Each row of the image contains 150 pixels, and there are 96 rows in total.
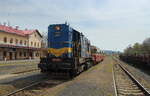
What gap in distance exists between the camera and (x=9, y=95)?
10.1 m

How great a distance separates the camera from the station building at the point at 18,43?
53625mm

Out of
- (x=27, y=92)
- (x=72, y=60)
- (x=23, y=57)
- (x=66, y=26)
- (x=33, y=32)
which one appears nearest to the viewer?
(x=27, y=92)

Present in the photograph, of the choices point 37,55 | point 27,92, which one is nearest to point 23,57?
point 37,55

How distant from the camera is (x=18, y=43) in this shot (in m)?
62.4

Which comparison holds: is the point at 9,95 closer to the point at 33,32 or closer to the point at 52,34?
the point at 52,34

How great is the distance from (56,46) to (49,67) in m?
1.95

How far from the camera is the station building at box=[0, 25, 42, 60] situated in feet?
176

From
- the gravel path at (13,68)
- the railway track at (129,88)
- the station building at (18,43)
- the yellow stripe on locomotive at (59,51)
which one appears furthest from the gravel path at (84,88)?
the station building at (18,43)

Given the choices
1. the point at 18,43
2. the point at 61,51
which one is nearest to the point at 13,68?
the point at 61,51

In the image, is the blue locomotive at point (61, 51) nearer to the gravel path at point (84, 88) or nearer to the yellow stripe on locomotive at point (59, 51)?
the yellow stripe on locomotive at point (59, 51)

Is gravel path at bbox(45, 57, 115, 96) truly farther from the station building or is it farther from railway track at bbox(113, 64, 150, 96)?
the station building

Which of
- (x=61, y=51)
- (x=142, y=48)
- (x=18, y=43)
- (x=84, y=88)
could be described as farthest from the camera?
(x=142, y=48)

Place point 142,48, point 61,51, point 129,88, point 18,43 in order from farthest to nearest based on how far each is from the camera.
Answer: point 142,48 < point 18,43 < point 61,51 < point 129,88

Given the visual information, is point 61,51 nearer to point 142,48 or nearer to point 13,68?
point 13,68
